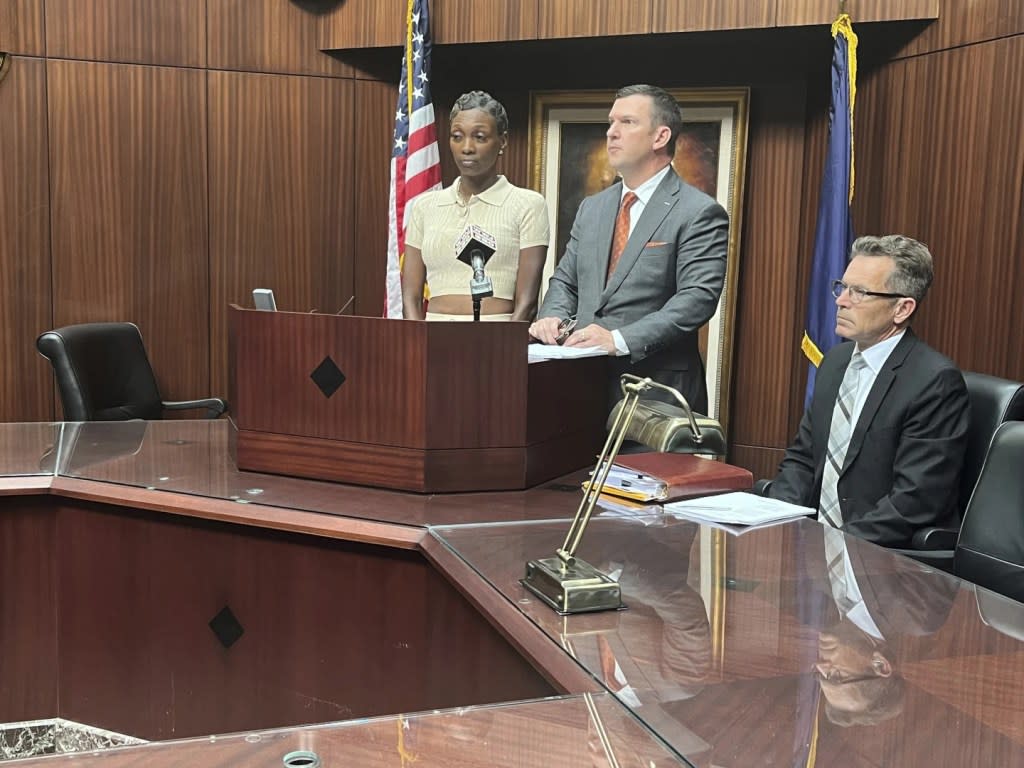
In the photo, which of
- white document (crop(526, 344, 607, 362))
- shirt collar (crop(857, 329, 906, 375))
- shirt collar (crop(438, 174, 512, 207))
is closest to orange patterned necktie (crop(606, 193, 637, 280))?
shirt collar (crop(438, 174, 512, 207))

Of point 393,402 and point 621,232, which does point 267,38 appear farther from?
point 393,402

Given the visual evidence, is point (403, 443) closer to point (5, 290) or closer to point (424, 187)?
point (424, 187)

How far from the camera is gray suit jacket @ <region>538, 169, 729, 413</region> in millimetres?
3273

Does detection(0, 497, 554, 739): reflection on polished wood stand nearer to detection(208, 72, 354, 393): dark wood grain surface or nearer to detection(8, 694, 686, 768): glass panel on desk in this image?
detection(8, 694, 686, 768): glass panel on desk

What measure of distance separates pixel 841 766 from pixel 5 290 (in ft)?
16.1

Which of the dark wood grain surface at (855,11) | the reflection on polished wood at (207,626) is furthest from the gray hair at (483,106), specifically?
the reflection on polished wood at (207,626)

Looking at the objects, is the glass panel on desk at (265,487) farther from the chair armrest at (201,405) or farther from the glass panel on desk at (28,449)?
the chair armrest at (201,405)

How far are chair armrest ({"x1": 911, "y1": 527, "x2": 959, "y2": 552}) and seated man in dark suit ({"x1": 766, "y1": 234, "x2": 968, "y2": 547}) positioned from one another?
5 cm

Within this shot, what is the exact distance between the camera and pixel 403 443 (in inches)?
97.2

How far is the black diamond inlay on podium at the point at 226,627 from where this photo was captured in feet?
7.77

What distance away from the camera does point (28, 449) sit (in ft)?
9.56

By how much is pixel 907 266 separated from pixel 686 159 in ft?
8.42

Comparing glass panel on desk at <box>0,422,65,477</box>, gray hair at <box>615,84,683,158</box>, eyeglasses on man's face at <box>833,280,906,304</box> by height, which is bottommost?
glass panel on desk at <box>0,422,65,477</box>

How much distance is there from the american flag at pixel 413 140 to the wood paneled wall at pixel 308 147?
0.19m
